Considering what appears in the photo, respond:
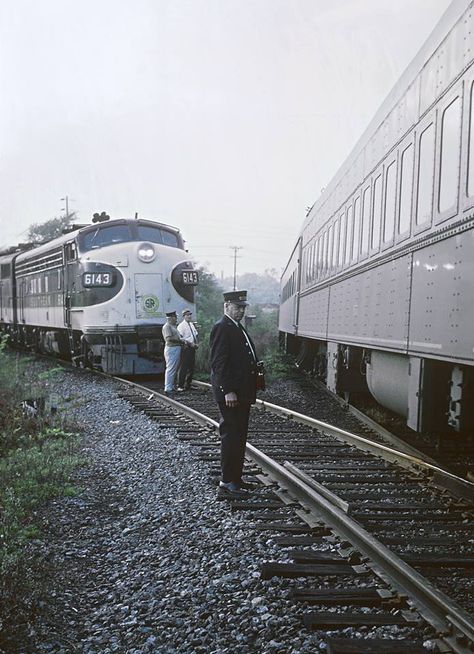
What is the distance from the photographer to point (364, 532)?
4.78 m

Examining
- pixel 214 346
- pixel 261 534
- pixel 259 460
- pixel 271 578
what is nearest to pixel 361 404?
pixel 259 460

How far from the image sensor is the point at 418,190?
22.8ft

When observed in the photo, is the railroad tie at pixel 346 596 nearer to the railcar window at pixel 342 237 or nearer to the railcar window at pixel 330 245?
the railcar window at pixel 342 237

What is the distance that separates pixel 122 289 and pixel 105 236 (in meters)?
1.43

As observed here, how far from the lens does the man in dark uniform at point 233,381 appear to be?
247 inches

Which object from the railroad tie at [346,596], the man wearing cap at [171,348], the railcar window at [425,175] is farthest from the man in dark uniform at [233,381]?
the man wearing cap at [171,348]

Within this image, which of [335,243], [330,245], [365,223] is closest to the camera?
[365,223]

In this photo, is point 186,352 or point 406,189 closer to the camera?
point 406,189

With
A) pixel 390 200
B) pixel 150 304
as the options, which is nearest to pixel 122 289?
pixel 150 304

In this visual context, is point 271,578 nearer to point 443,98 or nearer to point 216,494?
point 216,494

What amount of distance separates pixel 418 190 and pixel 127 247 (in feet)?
32.4

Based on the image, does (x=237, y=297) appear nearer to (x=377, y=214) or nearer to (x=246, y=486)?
(x=246, y=486)

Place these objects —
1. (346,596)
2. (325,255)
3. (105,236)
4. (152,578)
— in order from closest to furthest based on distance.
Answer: (346,596) → (152,578) → (325,255) → (105,236)

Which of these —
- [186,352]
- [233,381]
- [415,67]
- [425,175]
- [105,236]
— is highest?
[415,67]
